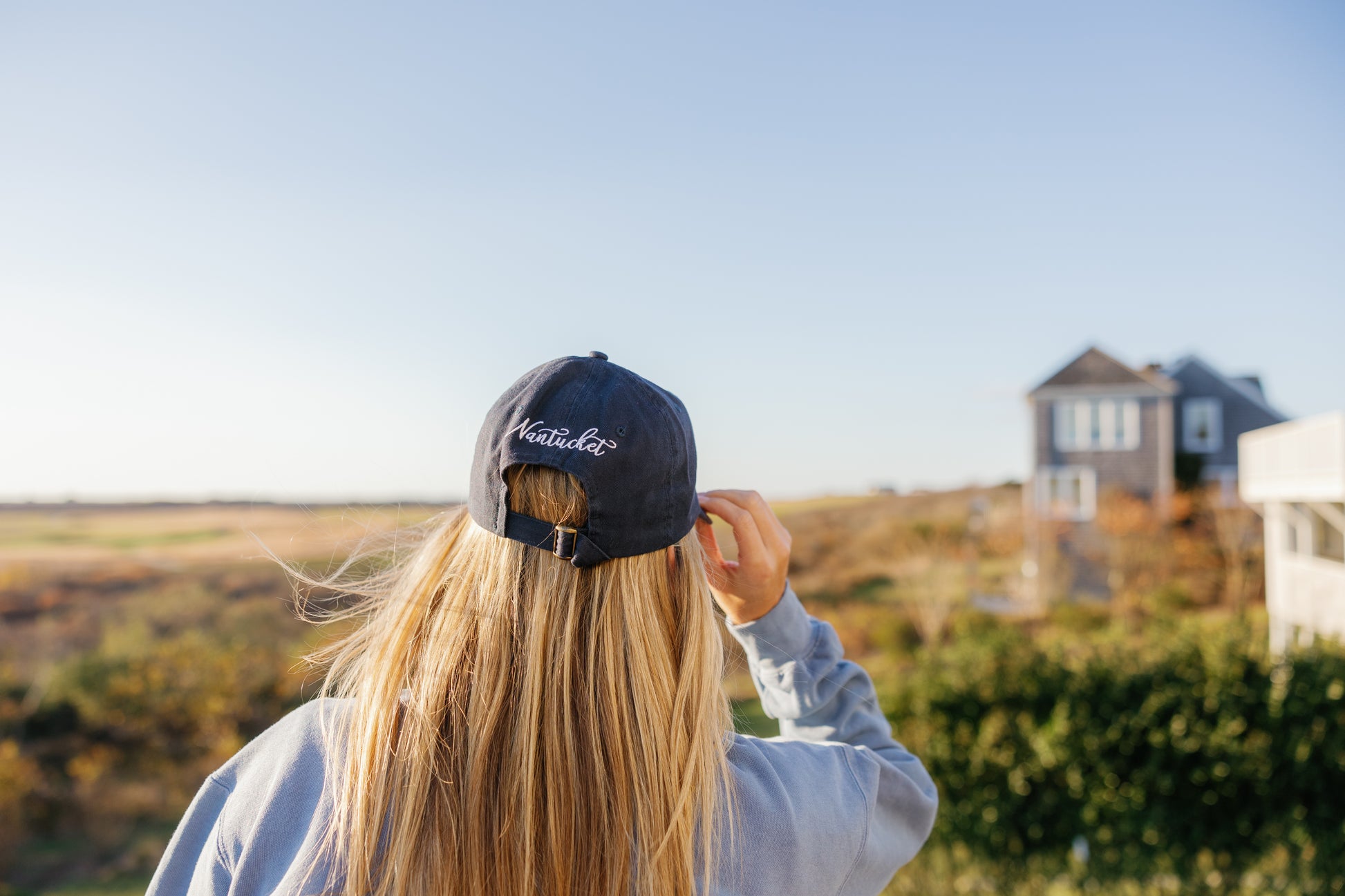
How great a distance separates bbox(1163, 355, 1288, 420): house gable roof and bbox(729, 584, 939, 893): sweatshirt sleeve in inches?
954

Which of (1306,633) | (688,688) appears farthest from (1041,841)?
(688,688)

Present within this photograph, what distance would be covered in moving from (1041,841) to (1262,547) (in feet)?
52.6

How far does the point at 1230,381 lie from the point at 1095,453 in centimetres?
541

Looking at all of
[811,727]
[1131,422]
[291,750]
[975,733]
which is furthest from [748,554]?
[1131,422]

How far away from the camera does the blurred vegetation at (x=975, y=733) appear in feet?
16.2

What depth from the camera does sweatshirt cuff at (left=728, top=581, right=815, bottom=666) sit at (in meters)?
1.17

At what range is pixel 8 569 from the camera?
8.30 metres

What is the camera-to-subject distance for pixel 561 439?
35.1 inches

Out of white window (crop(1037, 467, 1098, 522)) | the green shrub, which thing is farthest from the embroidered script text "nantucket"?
white window (crop(1037, 467, 1098, 522))

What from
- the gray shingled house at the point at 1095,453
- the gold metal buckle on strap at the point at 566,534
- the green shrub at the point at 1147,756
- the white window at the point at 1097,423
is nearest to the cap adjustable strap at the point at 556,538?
the gold metal buckle on strap at the point at 566,534

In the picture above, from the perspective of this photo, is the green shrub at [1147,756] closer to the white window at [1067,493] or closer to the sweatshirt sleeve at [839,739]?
the sweatshirt sleeve at [839,739]

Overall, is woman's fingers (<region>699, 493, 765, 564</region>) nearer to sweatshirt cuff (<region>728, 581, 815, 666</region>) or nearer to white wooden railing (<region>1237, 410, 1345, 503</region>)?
sweatshirt cuff (<region>728, 581, 815, 666</region>)

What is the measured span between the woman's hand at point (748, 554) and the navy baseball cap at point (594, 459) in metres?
0.16

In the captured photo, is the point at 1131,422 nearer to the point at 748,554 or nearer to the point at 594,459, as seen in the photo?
the point at 748,554
